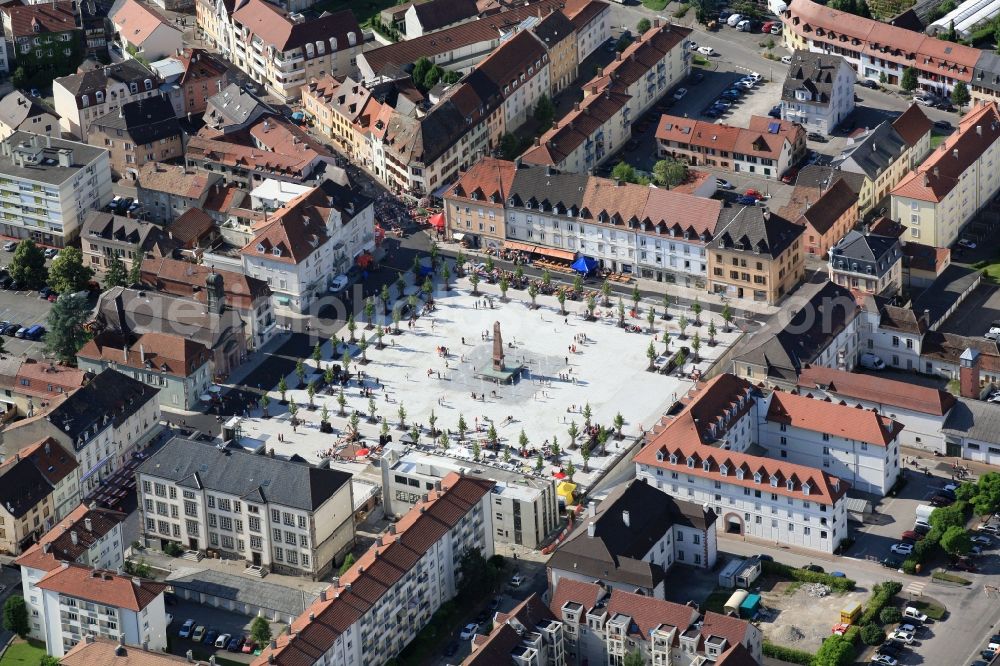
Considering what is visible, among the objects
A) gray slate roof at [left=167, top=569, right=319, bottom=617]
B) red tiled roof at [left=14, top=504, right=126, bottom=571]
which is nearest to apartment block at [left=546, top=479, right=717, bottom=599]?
gray slate roof at [left=167, top=569, right=319, bottom=617]

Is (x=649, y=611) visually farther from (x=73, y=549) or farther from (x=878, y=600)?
(x=73, y=549)

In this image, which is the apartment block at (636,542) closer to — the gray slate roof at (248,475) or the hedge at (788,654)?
the hedge at (788,654)

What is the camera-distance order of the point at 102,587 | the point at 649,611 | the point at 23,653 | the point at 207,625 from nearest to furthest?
the point at 649,611, the point at 102,587, the point at 23,653, the point at 207,625

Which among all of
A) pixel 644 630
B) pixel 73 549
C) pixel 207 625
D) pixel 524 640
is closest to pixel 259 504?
pixel 207 625

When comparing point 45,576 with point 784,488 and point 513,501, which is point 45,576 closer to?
point 513,501

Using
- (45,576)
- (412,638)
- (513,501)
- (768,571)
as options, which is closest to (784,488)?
(768,571)

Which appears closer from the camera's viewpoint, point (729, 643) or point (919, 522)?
point (729, 643)

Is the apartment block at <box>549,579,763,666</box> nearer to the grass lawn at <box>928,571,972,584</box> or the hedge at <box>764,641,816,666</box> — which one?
the hedge at <box>764,641,816,666</box>
